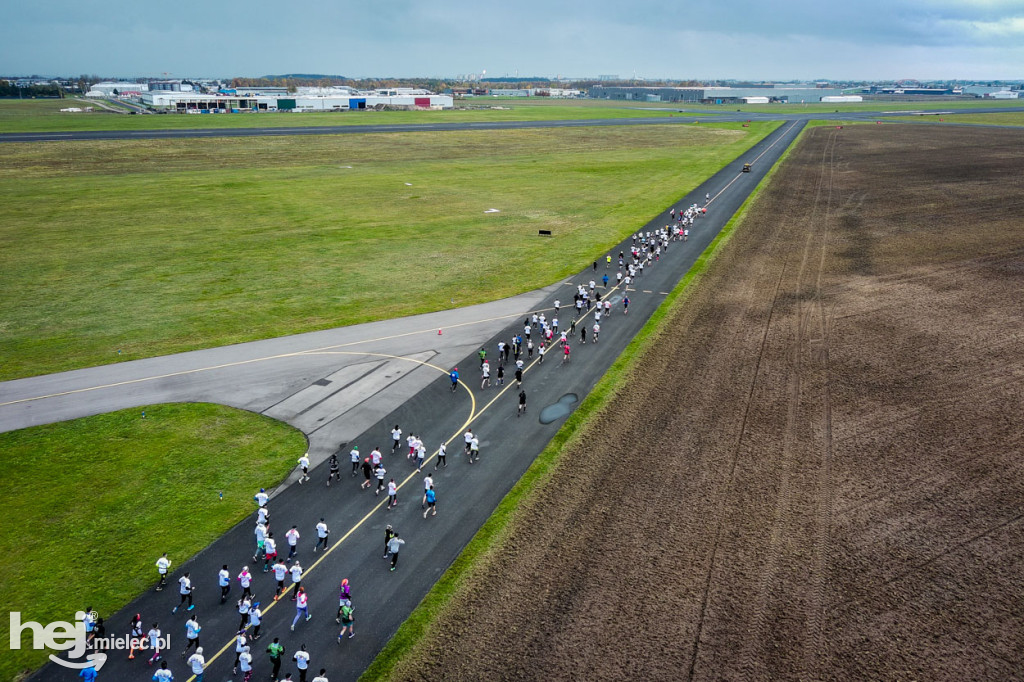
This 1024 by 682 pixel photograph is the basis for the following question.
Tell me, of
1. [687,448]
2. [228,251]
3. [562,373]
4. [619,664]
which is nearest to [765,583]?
[619,664]

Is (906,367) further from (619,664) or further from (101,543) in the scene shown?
(101,543)

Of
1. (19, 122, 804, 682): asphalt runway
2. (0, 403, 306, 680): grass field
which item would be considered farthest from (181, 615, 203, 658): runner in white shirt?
(0, 403, 306, 680): grass field

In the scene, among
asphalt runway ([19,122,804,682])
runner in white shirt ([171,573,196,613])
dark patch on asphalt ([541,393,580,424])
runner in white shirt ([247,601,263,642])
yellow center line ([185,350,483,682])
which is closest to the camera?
yellow center line ([185,350,483,682])

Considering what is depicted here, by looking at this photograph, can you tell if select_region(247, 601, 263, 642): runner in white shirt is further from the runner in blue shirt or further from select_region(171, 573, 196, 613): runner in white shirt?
the runner in blue shirt

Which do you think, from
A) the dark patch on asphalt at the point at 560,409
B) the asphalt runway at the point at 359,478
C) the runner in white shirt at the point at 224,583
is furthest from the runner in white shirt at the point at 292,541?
the dark patch on asphalt at the point at 560,409

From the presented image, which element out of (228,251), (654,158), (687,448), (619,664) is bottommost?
(619,664)

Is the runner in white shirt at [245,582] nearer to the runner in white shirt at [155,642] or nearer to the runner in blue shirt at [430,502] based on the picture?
the runner in white shirt at [155,642]

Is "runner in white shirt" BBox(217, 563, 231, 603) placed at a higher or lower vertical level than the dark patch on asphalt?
lower

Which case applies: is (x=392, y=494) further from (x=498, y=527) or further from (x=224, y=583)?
(x=224, y=583)
